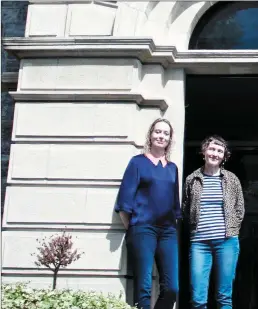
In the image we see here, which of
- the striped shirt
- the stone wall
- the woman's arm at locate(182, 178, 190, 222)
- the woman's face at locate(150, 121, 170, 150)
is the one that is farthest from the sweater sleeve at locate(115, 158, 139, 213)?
the stone wall

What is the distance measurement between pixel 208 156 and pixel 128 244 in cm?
133

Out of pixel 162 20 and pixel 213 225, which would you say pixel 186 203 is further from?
pixel 162 20

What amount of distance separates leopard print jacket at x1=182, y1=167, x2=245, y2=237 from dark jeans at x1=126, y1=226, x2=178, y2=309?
33 cm

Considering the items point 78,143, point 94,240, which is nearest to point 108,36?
point 78,143

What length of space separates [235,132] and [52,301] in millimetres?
4465

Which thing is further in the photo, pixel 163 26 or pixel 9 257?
pixel 163 26

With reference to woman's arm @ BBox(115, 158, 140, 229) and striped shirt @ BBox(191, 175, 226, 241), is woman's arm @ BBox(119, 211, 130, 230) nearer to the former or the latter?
woman's arm @ BBox(115, 158, 140, 229)

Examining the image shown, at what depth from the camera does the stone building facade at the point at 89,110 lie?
7465mm

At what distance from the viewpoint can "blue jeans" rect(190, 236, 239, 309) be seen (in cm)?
702

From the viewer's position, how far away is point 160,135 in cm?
725

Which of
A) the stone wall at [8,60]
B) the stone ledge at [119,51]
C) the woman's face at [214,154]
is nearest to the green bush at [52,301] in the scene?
the woman's face at [214,154]

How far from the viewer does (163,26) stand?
8141mm

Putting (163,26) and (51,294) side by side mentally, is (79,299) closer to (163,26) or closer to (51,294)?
(51,294)

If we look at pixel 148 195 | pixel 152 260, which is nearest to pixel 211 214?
pixel 148 195
